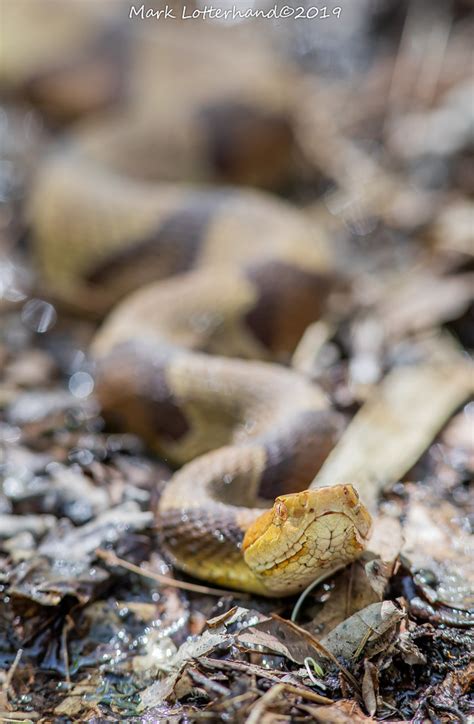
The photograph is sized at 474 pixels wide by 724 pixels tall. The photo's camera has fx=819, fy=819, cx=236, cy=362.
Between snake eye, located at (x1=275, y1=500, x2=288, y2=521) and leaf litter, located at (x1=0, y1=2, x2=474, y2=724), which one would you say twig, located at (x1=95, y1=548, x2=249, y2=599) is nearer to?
leaf litter, located at (x1=0, y1=2, x2=474, y2=724)

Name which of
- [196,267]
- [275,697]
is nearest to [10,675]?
[275,697]

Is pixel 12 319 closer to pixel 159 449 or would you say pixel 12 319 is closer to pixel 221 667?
pixel 159 449

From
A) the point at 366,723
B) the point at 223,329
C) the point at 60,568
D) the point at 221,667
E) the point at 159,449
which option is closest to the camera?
the point at 366,723

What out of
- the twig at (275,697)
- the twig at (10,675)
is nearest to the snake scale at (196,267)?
the twig at (275,697)

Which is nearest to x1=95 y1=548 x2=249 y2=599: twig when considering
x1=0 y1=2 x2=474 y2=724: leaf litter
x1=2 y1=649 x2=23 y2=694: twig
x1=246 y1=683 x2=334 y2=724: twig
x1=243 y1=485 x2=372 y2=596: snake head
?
x1=0 y1=2 x2=474 y2=724: leaf litter

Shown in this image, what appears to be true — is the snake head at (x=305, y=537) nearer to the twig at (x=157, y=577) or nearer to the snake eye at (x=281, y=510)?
the snake eye at (x=281, y=510)

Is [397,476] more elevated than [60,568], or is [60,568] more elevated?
[397,476]

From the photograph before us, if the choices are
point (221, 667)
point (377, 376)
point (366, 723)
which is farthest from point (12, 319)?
point (366, 723)

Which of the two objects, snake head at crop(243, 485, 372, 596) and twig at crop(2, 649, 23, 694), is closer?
snake head at crop(243, 485, 372, 596)
